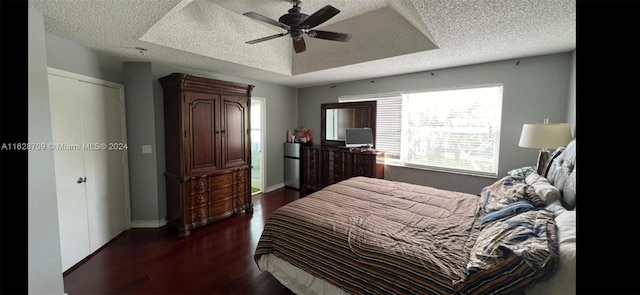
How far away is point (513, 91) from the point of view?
10.0 ft

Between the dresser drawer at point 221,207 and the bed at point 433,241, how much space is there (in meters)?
1.56

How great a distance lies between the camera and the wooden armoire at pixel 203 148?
3.00 metres

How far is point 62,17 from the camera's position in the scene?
188 cm

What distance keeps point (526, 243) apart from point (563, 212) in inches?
18.1

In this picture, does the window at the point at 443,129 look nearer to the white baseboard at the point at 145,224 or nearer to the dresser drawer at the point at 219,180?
the dresser drawer at the point at 219,180

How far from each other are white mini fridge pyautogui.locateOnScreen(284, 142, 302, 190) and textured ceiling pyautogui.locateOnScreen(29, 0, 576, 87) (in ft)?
4.99

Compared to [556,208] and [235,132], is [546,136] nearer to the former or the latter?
[556,208]

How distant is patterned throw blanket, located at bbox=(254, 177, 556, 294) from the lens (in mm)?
1339

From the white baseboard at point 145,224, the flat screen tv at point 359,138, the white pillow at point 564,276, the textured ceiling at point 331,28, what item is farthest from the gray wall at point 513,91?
the white baseboard at point 145,224

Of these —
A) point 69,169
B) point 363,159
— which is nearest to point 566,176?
point 363,159

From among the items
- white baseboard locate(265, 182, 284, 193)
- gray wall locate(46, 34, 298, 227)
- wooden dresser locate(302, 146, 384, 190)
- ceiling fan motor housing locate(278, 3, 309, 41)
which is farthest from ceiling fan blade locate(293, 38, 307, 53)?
white baseboard locate(265, 182, 284, 193)
